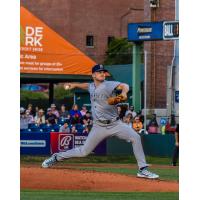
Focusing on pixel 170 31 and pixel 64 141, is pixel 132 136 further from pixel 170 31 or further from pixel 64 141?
pixel 170 31

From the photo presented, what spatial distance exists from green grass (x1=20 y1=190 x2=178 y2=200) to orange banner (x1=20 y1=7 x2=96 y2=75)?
1813 cm

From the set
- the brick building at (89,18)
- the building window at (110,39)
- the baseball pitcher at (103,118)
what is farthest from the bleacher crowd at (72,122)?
the building window at (110,39)

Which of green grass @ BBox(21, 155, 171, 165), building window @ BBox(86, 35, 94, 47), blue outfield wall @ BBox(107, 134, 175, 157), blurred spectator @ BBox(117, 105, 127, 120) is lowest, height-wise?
green grass @ BBox(21, 155, 171, 165)

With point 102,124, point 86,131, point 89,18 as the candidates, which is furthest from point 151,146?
point 89,18

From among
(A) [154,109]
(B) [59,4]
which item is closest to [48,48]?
(A) [154,109]

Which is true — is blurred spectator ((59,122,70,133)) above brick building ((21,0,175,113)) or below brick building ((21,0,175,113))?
below

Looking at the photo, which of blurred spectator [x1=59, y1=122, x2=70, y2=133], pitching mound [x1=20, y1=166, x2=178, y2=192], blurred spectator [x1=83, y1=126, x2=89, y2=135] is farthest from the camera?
blurred spectator [x1=83, y1=126, x2=89, y2=135]

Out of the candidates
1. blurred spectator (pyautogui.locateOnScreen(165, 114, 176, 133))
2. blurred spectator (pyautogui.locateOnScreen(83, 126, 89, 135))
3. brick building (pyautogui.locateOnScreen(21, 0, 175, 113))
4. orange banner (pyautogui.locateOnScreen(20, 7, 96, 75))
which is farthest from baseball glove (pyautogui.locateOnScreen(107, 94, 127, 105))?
brick building (pyautogui.locateOnScreen(21, 0, 175, 113))

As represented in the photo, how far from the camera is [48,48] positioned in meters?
28.9

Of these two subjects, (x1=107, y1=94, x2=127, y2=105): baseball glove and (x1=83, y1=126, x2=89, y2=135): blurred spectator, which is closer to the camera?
(x1=107, y1=94, x2=127, y2=105): baseball glove

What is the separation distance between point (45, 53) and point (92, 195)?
62.6 ft

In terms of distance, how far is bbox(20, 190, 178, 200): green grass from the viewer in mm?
8945

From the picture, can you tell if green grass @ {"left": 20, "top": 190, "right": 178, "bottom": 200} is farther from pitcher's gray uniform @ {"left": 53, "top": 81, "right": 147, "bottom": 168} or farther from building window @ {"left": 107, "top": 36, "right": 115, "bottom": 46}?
building window @ {"left": 107, "top": 36, "right": 115, "bottom": 46}
